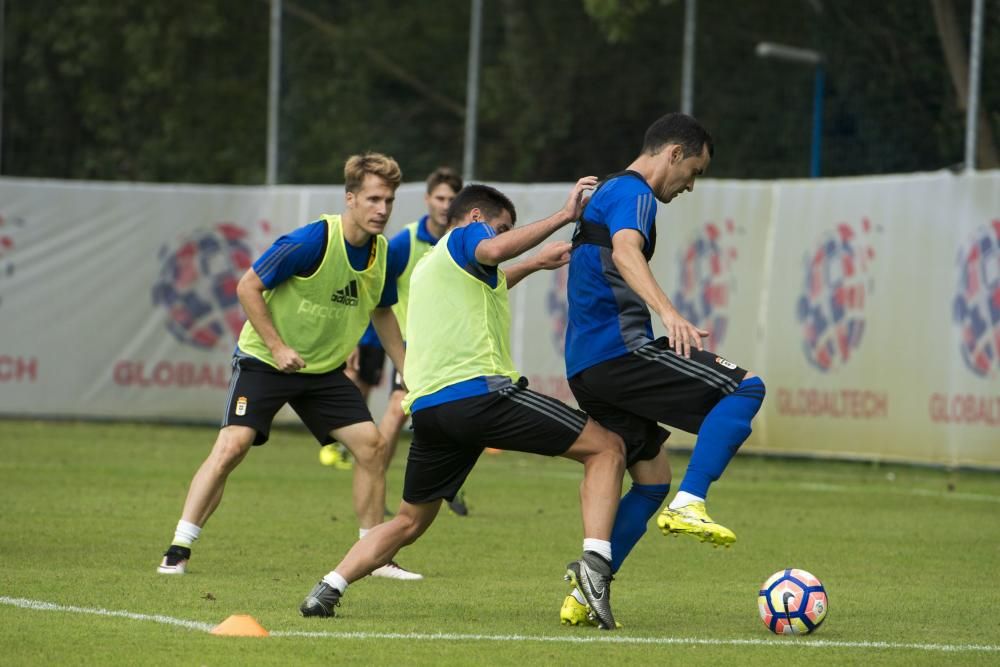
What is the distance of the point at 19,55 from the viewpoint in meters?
29.5

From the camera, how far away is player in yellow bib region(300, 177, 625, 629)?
720 cm

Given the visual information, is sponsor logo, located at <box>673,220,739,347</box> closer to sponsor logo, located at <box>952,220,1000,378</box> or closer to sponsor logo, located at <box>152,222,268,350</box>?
sponsor logo, located at <box>952,220,1000,378</box>

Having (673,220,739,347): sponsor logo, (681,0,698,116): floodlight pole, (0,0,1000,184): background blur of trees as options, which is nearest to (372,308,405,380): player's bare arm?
(673,220,739,347): sponsor logo

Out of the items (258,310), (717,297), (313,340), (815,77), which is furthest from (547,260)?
(815,77)

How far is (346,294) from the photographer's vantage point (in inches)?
367

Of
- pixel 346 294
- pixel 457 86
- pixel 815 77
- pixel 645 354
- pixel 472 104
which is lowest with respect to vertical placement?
pixel 645 354

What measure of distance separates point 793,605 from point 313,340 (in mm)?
3165

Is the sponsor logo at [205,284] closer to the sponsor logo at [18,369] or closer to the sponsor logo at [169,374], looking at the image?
the sponsor logo at [169,374]

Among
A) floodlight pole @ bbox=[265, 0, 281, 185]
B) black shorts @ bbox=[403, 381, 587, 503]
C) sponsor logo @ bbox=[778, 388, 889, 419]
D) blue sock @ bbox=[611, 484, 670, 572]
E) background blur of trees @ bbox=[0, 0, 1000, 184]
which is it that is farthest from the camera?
floodlight pole @ bbox=[265, 0, 281, 185]

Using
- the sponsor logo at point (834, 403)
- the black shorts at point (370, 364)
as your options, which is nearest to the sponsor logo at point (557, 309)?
the sponsor logo at point (834, 403)

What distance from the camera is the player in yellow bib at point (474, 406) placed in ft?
23.6

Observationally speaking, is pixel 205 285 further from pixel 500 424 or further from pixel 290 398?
pixel 500 424

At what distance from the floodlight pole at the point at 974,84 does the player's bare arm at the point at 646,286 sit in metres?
9.37

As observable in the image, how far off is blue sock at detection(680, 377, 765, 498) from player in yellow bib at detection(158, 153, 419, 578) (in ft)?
7.84
